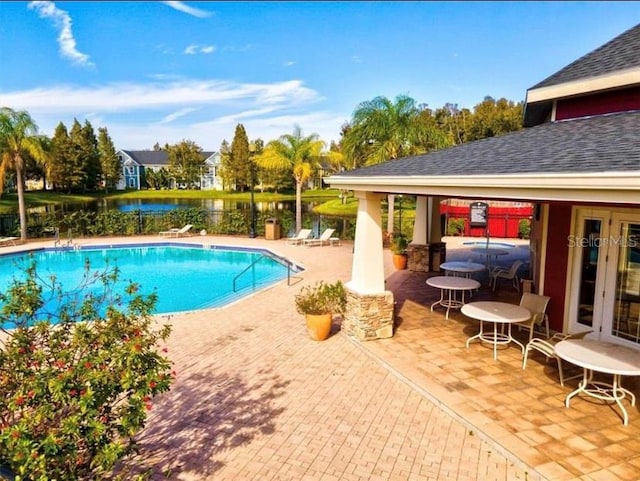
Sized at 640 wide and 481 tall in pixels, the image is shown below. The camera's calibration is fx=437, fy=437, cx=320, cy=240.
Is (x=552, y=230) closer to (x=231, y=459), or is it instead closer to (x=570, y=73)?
(x=570, y=73)

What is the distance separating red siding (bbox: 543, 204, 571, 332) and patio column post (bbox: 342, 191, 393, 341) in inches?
131

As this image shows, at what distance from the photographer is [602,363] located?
18.6 ft

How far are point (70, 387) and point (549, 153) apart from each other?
19.5 ft

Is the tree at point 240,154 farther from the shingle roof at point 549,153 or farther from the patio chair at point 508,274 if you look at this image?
the shingle roof at point 549,153

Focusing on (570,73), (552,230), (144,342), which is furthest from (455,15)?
(144,342)

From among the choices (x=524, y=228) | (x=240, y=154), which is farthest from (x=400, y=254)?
(x=240, y=154)

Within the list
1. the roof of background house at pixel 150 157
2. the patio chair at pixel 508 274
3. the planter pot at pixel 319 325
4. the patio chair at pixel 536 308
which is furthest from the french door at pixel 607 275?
the roof of background house at pixel 150 157

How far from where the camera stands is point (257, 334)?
9.53 m

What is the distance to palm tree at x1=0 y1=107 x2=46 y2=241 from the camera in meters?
21.8

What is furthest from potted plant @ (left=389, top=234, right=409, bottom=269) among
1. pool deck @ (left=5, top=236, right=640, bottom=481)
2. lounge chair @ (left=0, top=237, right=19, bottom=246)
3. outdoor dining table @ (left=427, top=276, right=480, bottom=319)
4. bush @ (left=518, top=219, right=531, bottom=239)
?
lounge chair @ (left=0, top=237, right=19, bottom=246)

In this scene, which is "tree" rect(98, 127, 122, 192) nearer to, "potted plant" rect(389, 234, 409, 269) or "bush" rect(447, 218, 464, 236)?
"bush" rect(447, 218, 464, 236)

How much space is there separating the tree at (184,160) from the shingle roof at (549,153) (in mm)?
75568

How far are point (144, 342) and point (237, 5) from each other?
18876 millimetres

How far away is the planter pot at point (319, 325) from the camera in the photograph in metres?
8.88
